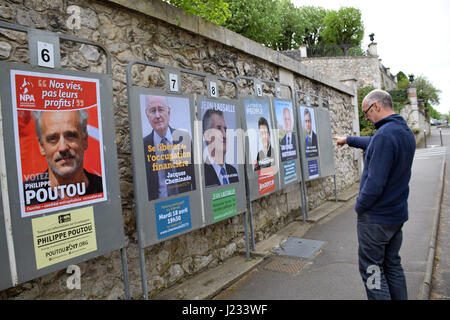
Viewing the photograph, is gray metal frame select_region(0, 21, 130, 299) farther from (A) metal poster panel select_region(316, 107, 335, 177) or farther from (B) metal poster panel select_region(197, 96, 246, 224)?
(A) metal poster panel select_region(316, 107, 335, 177)

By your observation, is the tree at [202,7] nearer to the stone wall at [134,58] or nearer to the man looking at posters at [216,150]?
the stone wall at [134,58]

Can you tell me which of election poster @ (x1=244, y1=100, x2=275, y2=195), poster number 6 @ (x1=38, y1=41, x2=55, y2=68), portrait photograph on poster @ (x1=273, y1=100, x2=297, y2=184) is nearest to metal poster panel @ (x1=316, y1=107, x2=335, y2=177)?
portrait photograph on poster @ (x1=273, y1=100, x2=297, y2=184)

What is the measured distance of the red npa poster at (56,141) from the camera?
7.18 feet

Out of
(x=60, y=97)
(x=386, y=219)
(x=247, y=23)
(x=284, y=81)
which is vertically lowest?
(x=386, y=219)

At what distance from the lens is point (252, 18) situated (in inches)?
799

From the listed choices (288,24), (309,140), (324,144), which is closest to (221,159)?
(309,140)

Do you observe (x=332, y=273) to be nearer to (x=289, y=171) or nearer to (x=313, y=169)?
(x=289, y=171)

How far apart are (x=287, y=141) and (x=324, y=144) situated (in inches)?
76.9

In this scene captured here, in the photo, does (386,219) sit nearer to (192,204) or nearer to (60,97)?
(192,204)

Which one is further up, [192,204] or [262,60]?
[262,60]

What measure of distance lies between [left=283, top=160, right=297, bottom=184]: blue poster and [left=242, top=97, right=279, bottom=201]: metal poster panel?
346 millimetres

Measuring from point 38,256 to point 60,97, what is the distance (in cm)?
114

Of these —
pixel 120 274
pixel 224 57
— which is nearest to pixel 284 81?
pixel 224 57

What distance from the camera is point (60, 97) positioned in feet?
7.86
